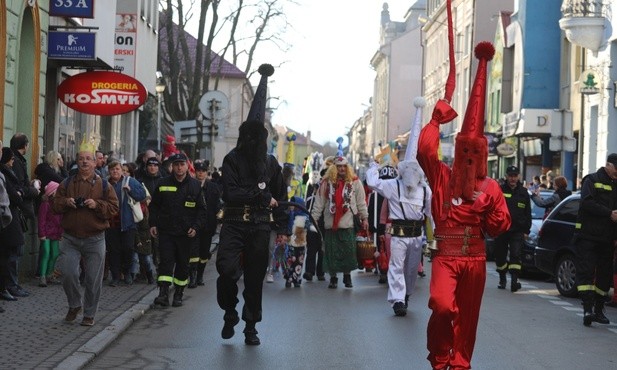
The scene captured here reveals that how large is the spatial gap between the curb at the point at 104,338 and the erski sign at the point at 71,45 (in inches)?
207

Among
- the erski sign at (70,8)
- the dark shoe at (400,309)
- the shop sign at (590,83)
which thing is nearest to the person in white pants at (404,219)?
the dark shoe at (400,309)

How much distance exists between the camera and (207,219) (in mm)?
17047

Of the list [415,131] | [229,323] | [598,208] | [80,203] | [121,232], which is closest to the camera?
[229,323]

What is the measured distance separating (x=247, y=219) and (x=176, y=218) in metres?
3.20

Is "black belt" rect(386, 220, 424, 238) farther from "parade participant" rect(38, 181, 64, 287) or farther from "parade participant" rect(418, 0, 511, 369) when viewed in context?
"parade participant" rect(418, 0, 511, 369)

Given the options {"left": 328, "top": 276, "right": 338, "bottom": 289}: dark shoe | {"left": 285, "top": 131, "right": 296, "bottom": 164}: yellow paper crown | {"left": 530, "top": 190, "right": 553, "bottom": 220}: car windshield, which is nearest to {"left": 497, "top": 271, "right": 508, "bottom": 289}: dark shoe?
{"left": 328, "top": 276, "right": 338, "bottom": 289}: dark shoe

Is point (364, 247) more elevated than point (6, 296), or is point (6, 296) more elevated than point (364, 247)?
point (364, 247)

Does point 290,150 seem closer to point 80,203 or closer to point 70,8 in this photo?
point 70,8

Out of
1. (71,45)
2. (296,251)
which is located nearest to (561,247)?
(296,251)

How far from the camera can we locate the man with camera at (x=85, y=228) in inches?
486

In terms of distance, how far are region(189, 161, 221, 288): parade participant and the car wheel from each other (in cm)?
488

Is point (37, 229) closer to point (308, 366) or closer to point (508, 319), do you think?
point (508, 319)

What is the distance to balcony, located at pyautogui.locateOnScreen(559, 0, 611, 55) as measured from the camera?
35.4 meters

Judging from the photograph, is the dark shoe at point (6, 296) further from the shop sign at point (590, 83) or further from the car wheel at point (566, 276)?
the shop sign at point (590, 83)
